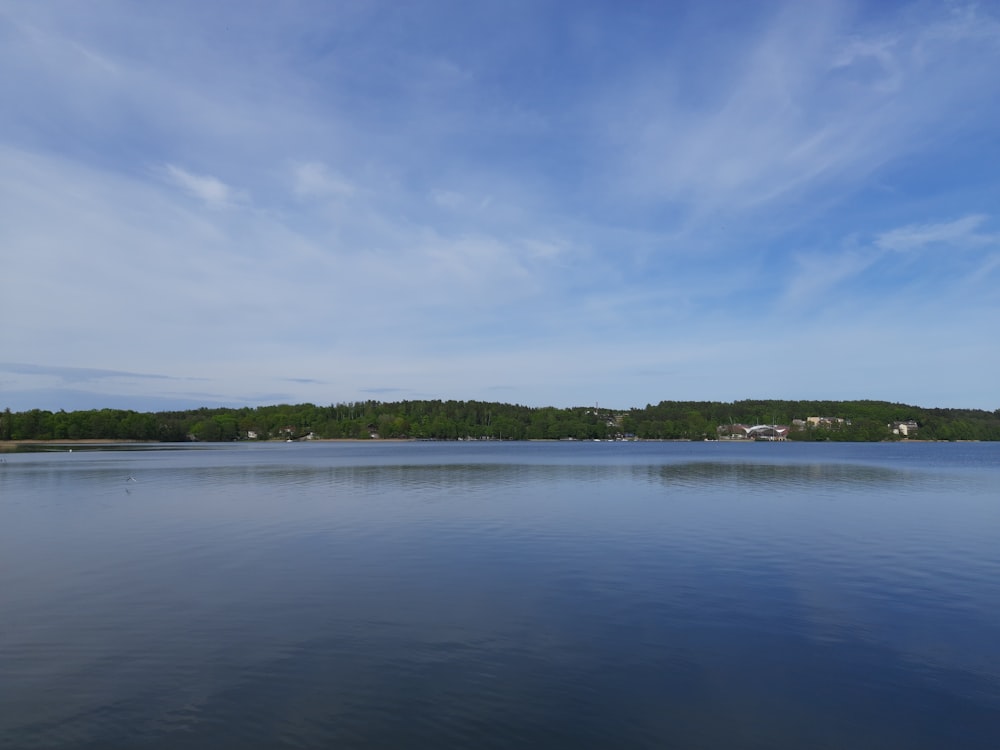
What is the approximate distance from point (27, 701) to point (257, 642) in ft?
13.3

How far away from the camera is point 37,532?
98.4ft

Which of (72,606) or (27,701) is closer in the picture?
(27,701)

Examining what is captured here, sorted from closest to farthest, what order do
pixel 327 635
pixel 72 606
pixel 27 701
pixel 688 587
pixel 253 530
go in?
1. pixel 27 701
2. pixel 327 635
3. pixel 72 606
4. pixel 688 587
5. pixel 253 530

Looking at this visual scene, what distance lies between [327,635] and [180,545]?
47.5ft

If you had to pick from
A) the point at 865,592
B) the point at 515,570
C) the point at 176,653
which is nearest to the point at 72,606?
the point at 176,653

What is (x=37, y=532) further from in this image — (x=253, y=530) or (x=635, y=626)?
(x=635, y=626)

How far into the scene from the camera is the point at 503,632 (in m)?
14.8

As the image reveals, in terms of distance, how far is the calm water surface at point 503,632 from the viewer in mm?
10320

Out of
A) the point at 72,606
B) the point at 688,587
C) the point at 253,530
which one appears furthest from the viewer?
the point at 253,530

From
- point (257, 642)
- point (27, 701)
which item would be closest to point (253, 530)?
point (257, 642)

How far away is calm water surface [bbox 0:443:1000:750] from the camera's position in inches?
406

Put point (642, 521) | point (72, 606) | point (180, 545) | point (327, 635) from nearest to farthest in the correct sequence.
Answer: point (327, 635), point (72, 606), point (180, 545), point (642, 521)

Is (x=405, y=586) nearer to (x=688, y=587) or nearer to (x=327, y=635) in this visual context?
(x=327, y=635)

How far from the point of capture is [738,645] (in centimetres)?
1391
